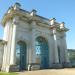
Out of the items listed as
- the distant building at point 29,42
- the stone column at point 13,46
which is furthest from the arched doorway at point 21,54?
the stone column at point 13,46

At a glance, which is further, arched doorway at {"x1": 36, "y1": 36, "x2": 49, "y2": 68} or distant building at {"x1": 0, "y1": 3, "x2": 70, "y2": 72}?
arched doorway at {"x1": 36, "y1": 36, "x2": 49, "y2": 68}

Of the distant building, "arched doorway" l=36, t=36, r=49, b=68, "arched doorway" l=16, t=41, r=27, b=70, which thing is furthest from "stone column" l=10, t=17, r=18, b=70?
"arched doorway" l=36, t=36, r=49, b=68

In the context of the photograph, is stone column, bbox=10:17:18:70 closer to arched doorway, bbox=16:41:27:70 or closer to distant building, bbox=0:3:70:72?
distant building, bbox=0:3:70:72

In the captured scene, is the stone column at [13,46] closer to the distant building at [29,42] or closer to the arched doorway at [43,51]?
the distant building at [29,42]

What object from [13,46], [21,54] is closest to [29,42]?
[21,54]

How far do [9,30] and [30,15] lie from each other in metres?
4.63

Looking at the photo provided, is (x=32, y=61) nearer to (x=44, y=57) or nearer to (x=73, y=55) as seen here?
(x=44, y=57)

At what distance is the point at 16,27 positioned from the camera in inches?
864

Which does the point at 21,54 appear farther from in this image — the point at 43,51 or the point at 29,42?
the point at 43,51

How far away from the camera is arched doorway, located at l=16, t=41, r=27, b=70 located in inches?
893

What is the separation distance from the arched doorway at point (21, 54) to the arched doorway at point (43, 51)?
316 cm

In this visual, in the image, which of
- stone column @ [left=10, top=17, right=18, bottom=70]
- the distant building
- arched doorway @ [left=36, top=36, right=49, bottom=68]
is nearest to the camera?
stone column @ [left=10, top=17, right=18, bottom=70]

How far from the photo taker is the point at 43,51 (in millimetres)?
26406

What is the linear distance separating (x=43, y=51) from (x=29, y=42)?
4.22 meters
